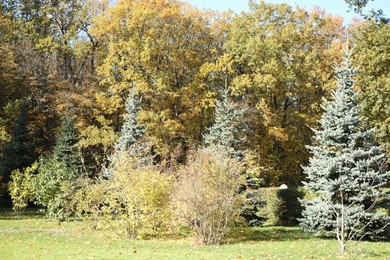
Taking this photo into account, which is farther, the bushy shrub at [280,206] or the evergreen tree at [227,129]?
the bushy shrub at [280,206]

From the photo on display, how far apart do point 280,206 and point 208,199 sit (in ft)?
30.3

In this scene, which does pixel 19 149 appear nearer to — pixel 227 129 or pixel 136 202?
pixel 227 129

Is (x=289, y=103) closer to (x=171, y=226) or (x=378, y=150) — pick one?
(x=378, y=150)

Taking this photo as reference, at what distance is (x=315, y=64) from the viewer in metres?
29.7

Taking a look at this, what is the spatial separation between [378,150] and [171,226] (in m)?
8.11

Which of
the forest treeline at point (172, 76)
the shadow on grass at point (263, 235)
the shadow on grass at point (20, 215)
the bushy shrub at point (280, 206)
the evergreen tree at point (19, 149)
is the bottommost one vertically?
the shadow on grass at point (20, 215)

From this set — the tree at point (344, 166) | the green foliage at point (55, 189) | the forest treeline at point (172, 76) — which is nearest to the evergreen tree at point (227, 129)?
the forest treeline at point (172, 76)

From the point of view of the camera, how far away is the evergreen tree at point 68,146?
2342 centimetres

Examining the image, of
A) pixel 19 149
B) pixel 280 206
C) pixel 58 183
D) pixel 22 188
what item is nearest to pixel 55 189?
pixel 58 183

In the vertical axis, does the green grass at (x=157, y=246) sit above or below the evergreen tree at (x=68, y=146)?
below

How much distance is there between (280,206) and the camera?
21.5m

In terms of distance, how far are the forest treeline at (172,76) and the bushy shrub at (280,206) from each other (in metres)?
5.12

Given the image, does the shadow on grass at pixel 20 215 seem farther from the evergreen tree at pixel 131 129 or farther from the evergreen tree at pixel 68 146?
the evergreen tree at pixel 131 129

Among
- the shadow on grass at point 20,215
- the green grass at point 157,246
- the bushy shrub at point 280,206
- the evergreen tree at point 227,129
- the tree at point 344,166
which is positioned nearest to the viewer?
the green grass at point 157,246
